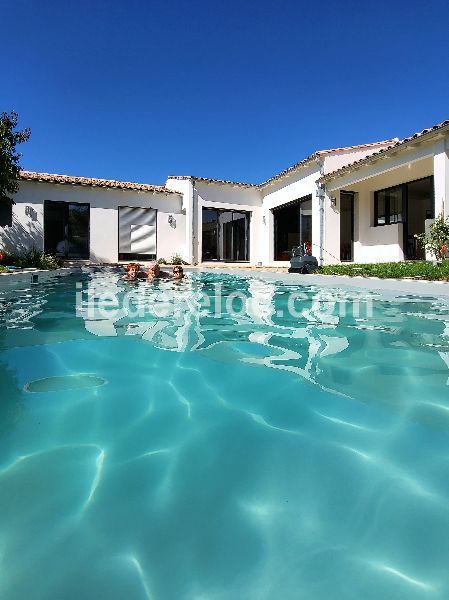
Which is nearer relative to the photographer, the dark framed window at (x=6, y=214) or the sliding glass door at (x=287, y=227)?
the dark framed window at (x=6, y=214)

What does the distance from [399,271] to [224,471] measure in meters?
9.26

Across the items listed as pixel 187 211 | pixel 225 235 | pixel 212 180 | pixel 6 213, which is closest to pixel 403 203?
pixel 212 180

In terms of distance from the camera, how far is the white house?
13.9 metres

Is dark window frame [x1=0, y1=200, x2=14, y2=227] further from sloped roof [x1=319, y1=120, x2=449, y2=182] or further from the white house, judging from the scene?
sloped roof [x1=319, y1=120, x2=449, y2=182]

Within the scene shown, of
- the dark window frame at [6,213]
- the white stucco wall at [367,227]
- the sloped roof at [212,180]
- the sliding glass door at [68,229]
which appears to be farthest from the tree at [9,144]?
the white stucco wall at [367,227]

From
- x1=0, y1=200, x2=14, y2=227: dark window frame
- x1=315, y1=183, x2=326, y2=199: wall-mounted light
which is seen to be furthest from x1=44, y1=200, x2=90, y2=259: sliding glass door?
x1=315, y1=183, x2=326, y2=199: wall-mounted light

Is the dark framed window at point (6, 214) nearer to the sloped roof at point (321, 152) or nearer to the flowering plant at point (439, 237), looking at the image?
the sloped roof at point (321, 152)

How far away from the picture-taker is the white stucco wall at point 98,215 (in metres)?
16.3

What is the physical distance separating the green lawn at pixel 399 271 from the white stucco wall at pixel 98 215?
33.8 ft

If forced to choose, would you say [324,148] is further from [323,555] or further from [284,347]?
[323,555]

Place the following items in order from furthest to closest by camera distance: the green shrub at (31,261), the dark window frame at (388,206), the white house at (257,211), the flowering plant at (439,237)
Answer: the dark window frame at (388,206) < the green shrub at (31,261) < the white house at (257,211) < the flowering plant at (439,237)

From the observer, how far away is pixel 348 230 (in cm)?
1661

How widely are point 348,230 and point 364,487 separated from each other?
53.3ft

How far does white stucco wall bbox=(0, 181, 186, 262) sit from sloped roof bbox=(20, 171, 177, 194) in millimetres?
258
